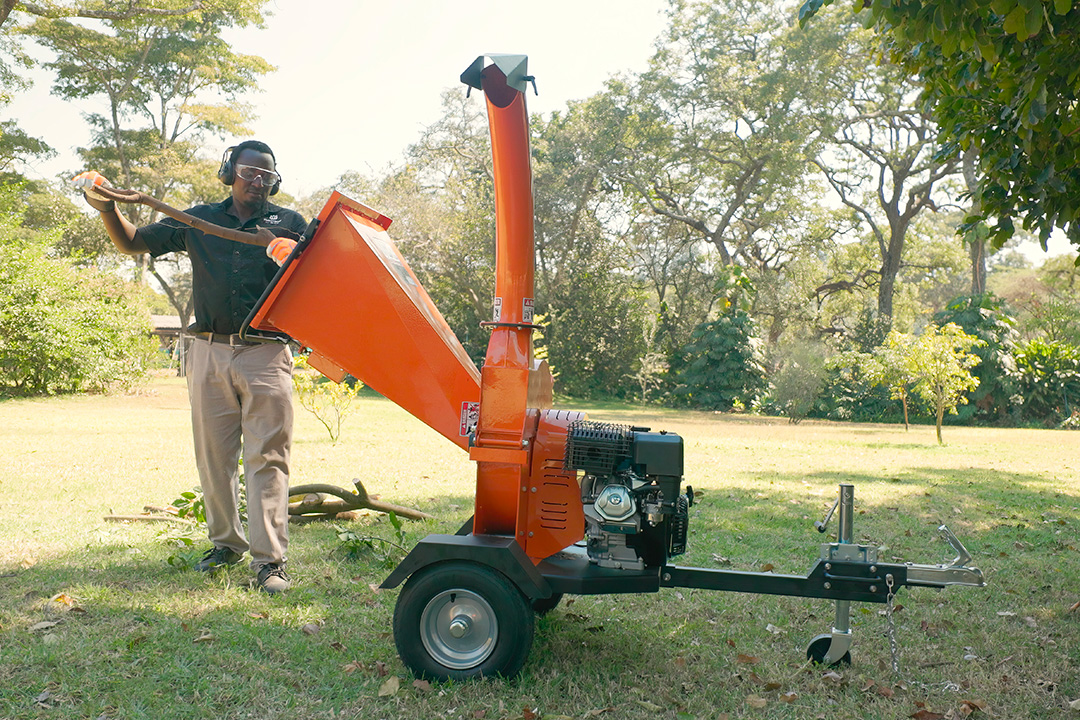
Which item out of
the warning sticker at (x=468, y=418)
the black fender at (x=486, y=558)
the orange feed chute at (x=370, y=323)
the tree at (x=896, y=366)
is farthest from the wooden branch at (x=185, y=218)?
the tree at (x=896, y=366)

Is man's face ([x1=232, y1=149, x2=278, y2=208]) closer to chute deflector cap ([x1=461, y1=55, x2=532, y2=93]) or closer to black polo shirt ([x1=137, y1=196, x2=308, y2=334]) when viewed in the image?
black polo shirt ([x1=137, y1=196, x2=308, y2=334])

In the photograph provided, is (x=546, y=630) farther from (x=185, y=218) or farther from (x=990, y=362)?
(x=990, y=362)

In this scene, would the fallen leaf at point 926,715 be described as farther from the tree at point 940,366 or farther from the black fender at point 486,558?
the tree at point 940,366

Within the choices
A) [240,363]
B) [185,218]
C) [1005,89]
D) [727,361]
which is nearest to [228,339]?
[240,363]

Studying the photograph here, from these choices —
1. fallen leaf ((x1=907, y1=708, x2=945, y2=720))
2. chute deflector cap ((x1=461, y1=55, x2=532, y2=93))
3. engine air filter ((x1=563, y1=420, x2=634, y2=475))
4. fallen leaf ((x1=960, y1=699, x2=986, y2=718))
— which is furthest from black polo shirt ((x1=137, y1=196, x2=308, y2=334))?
fallen leaf ((x1=960, y1=699, x2=986, y2=718))

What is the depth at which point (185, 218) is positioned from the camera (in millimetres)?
3848

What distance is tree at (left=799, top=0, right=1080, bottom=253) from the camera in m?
3.30

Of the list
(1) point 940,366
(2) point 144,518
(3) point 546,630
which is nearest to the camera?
(3) point 546,630

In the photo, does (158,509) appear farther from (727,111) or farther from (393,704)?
(727,111)

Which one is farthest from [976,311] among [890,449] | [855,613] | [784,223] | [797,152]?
[855,613]

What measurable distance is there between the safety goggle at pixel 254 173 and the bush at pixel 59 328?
53.2ft

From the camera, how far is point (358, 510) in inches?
261

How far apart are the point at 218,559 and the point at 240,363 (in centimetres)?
121

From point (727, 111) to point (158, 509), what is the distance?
1076 inches
